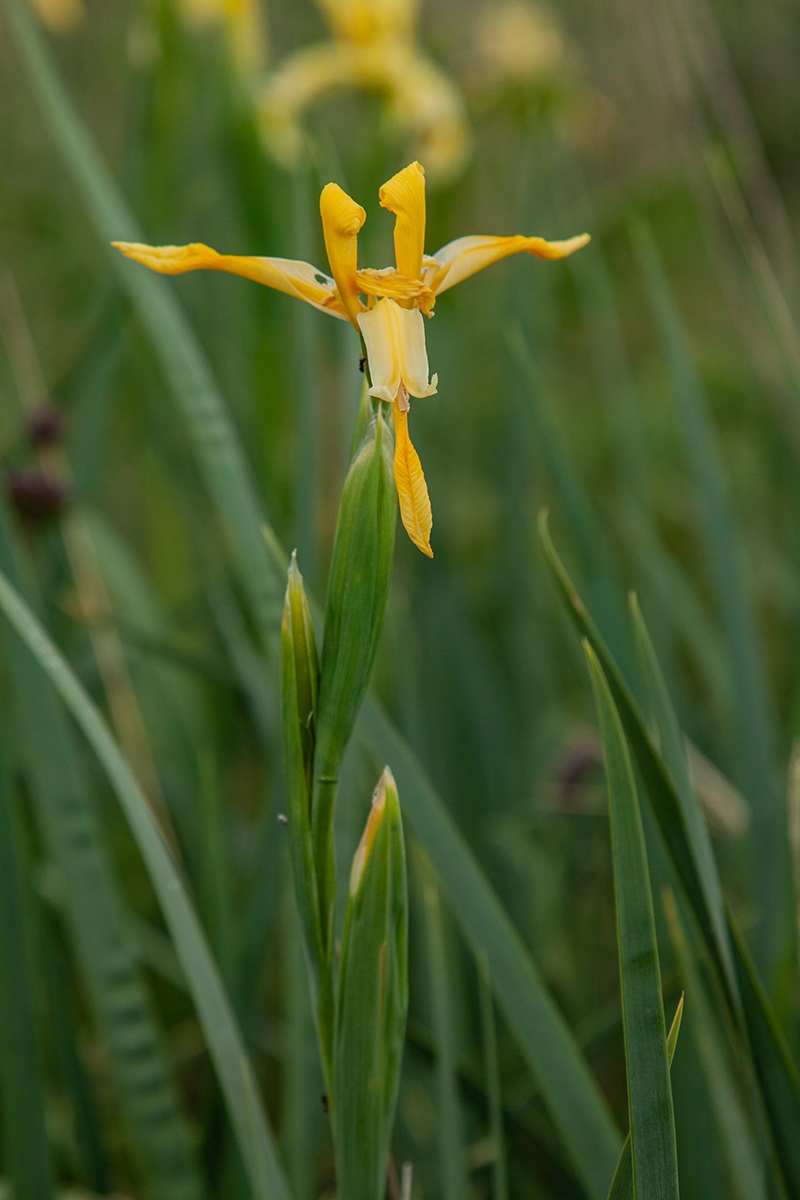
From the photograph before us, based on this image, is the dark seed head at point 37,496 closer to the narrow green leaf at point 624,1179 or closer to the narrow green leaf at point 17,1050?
the narrow green leaf at point 17,1050

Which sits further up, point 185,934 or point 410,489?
point 410,489

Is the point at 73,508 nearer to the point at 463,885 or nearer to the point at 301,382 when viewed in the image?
the point at 301,382

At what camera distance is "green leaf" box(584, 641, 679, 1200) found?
33 centimetres

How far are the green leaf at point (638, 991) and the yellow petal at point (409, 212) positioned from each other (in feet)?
0.45

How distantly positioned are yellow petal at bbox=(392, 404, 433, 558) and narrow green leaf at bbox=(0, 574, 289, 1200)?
15 cm

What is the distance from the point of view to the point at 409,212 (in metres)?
0.32

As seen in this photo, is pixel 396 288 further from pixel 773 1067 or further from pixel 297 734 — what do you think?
pixel 773 1067

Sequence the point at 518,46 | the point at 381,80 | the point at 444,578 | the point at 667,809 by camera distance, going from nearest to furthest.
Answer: the point at 667,809 → the point at 444,578 → the point at 381,80 → the point at 518,46

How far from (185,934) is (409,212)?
0.86 feet

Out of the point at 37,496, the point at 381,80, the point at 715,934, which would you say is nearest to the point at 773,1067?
the point at 715,934

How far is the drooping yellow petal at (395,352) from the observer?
31 centimetres

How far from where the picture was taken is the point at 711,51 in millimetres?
918

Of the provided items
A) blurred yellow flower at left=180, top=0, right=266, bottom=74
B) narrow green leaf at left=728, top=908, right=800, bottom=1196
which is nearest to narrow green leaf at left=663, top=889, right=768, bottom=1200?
narrow green leaf at left=728, top=908, right=800, bottom=1196

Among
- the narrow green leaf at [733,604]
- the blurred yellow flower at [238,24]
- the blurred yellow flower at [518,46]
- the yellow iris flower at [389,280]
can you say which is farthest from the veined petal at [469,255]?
the blurred yellow flower at [518,46]
